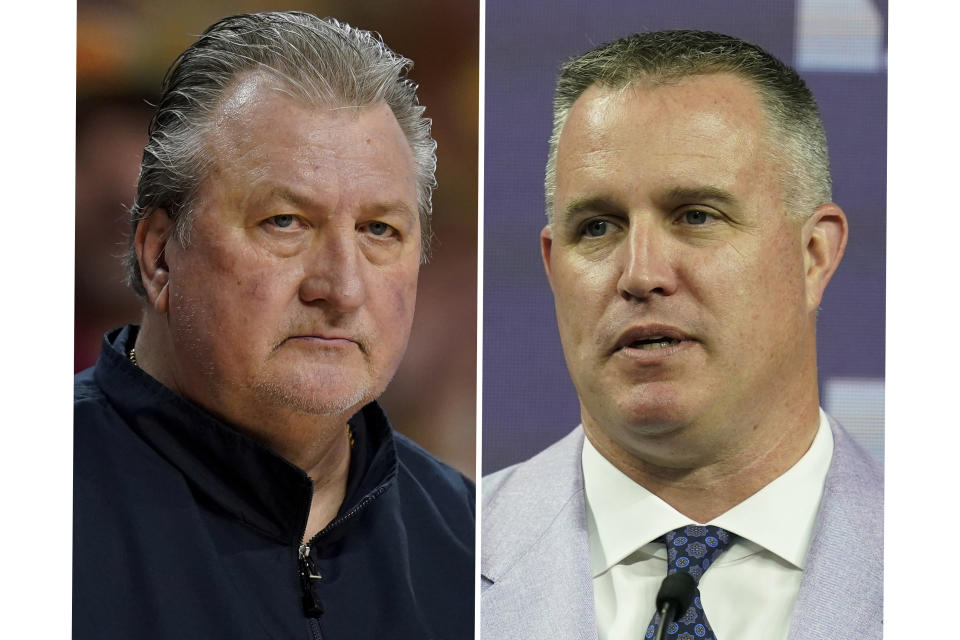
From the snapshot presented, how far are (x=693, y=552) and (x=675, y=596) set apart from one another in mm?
186

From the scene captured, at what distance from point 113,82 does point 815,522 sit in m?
1.80

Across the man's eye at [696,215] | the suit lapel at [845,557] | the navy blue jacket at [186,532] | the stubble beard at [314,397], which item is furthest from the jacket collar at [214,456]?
the suit lapel at [845,557]

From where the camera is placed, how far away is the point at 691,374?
8.54ft

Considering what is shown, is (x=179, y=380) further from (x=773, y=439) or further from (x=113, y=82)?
(x=773, y=439)

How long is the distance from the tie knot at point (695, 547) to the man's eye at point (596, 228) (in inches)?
26.3

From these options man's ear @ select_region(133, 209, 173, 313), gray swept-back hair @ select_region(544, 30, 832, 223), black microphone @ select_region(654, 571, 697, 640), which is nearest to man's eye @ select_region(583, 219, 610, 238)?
gray swept-back hair @ select_region(544, 30, 832, 223)

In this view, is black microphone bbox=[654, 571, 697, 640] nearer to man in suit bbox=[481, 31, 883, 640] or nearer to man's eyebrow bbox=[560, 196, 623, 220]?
man in suit bbox=[481, 31, 883, 640]

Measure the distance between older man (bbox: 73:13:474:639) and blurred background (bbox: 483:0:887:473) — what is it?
27 centimetres

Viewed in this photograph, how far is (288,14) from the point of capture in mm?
2641

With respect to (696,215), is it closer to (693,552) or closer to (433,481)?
(693,552)

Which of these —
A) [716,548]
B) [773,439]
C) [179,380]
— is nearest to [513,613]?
[716,548]

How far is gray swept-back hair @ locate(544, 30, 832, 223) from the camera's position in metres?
2.67

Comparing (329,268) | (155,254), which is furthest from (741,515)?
(155,254)

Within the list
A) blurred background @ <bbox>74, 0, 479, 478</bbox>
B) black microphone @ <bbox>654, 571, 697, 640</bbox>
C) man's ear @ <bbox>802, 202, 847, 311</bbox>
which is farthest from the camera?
man's ear @ <bbox>802, 202, 847, 311</bbox>
